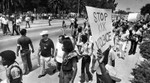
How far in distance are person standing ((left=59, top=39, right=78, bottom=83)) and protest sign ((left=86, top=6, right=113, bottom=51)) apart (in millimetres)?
741

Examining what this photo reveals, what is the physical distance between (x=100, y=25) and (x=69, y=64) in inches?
45.3

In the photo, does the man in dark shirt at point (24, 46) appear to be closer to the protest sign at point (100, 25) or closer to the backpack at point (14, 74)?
the backpack at point (14, 74)

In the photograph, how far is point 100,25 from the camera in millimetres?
2768

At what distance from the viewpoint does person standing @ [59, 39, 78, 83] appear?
3.34m

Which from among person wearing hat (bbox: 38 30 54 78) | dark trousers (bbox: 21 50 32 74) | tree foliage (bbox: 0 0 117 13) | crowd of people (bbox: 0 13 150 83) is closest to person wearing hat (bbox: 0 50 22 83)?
crowd of people (bbox: 0 13 150 83)

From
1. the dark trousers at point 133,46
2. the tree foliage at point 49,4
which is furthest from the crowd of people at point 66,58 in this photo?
the tree foliage at point 49,4

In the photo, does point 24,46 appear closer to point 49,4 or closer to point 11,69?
point 11,69

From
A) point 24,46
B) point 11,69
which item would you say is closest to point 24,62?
point 24,46

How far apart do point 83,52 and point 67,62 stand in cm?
147

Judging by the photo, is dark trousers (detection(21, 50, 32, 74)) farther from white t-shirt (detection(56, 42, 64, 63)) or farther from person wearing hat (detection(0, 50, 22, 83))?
person wearing hat (detection(0, 50, 22, 83))

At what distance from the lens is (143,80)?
14.0ft

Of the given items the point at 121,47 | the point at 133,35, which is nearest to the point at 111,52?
the point at 121,47

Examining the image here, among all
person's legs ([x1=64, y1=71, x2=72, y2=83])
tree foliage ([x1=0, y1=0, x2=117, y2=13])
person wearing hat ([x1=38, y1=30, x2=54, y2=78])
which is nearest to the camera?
person's legs ([x1=64, y1=71, x2=72, y2=83])

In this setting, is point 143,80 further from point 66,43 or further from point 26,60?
point 26,60
